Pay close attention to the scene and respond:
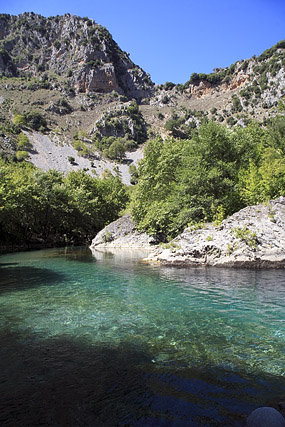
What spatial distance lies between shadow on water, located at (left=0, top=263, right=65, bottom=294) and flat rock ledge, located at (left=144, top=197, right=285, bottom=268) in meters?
7.93

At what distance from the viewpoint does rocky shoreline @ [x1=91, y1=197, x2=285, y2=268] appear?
17375 millimetres

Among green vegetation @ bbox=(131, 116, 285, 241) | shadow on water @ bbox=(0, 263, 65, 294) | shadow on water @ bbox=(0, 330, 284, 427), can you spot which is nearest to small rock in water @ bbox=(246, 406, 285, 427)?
shadow on water @ bbox=(0, 330, 284, 427)

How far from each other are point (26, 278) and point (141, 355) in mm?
11942

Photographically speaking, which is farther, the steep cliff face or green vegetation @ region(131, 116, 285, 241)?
the steep cliff face

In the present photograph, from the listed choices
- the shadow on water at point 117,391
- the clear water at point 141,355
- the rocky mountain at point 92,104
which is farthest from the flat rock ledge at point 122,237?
the rocky mountain at point 92,104

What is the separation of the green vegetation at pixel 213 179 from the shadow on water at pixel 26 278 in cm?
1219

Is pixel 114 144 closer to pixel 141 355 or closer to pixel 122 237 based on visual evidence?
pixel 122 237

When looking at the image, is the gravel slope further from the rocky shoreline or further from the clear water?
the clear water

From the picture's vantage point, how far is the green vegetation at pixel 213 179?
24.5 meters

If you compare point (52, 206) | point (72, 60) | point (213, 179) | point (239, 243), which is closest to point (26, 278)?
point (239, 243)

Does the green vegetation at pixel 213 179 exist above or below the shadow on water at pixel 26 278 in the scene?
above

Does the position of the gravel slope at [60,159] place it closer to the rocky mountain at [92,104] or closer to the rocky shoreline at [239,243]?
the rocky mountain at [92,104]

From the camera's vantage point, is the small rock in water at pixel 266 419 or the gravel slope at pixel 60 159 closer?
the small rock in water at pixel 266 419

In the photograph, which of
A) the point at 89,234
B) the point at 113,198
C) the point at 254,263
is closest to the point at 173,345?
the point at 254,263
